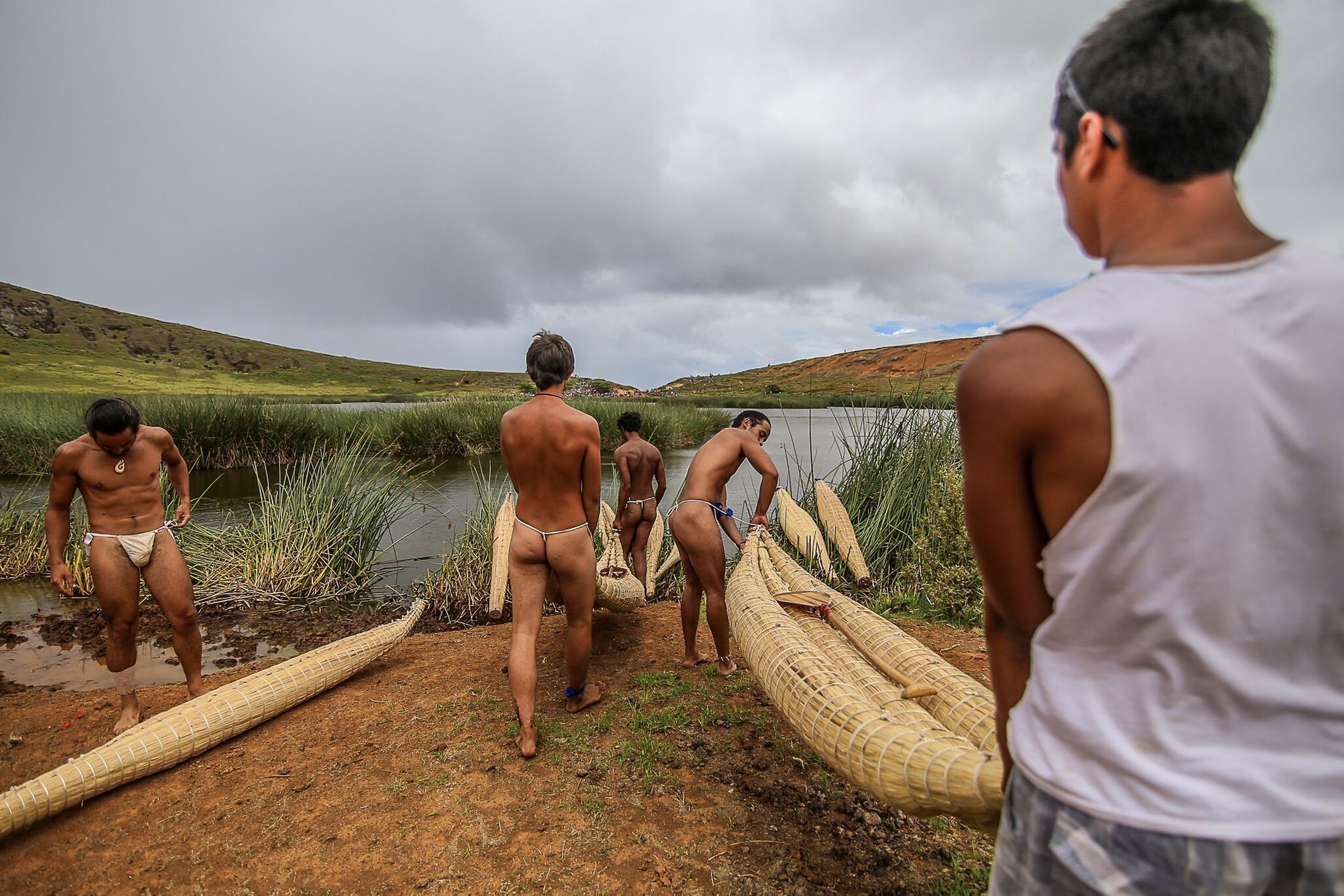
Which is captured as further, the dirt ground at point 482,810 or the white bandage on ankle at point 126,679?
the white bandage on ankle at point 126,679

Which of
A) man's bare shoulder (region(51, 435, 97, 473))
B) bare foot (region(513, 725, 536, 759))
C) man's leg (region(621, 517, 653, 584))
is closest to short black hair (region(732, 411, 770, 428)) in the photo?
bare foot (region(513, 725, 536, 759))

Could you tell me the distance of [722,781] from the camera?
3.35 metres

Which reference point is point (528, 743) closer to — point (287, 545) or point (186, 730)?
point (186, 730)

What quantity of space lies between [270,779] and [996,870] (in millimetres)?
3861

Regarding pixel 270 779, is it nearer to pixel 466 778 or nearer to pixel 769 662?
pixel 466 778

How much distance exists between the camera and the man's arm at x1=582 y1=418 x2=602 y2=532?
12.7 feet

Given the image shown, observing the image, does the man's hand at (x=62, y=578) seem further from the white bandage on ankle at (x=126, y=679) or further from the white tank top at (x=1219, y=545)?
the white tank top at (x=1219, y=545)

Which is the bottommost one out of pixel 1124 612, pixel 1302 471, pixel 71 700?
pixel 71 700

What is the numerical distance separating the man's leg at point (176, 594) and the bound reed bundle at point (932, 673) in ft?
13.4

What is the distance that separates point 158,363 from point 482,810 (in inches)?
3273

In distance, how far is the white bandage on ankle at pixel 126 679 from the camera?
4152 mm

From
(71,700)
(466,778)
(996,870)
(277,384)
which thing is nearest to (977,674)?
(466,778)

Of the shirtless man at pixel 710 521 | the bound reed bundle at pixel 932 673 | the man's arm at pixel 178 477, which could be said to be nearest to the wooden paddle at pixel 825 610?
the bound reed bundle at pixel 932 673

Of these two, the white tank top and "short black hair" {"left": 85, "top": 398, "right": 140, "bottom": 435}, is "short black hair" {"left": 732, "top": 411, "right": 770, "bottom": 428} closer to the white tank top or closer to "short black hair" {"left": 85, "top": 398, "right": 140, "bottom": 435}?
"short black hair" {"left": 85, "top": 398, "right": 140, "bottom": 435}
